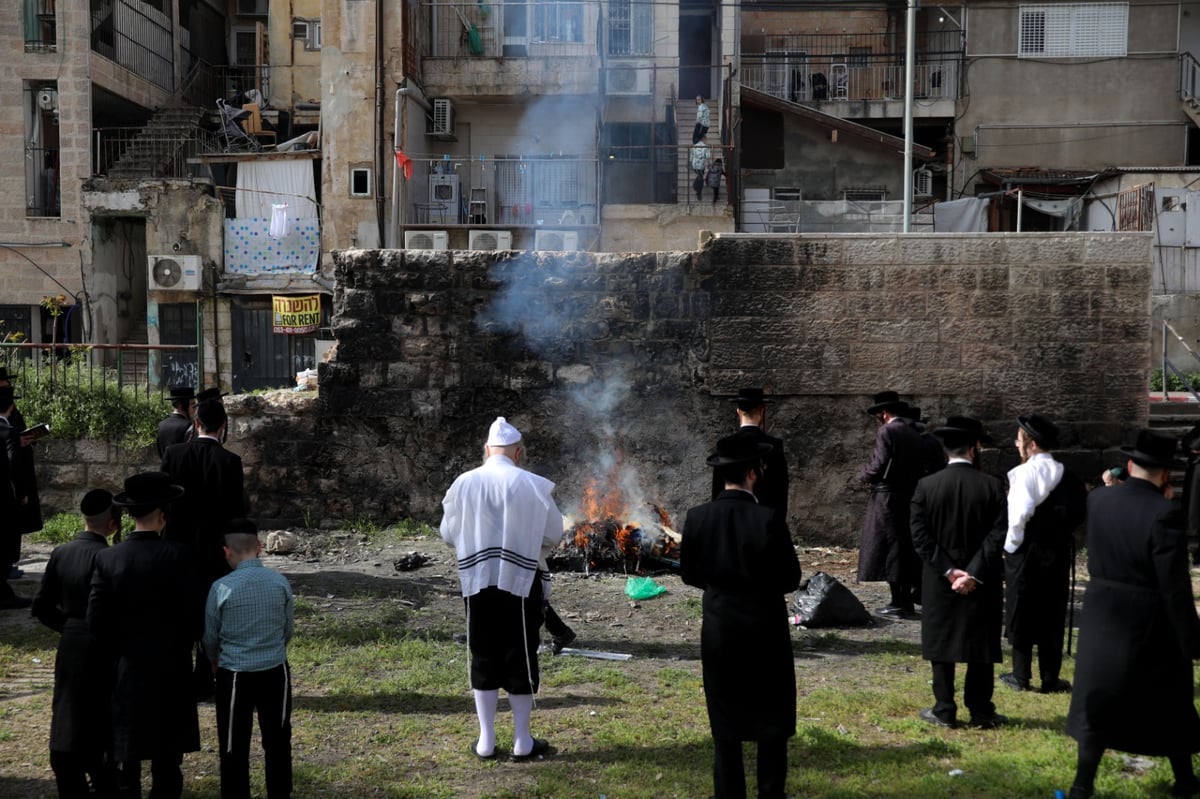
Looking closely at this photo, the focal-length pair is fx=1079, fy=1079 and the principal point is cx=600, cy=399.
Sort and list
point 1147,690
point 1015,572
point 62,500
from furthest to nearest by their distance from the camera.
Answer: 1. point 62,500
2. point 1015,572
3. point 1147,690

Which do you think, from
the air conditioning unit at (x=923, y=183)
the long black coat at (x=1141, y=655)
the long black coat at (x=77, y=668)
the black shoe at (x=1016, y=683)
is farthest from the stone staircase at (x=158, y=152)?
the long black coat at (x=1141, y=655)

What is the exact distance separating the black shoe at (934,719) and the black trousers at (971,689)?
0.04 feet

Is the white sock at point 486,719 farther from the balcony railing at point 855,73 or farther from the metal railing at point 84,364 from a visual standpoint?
the balcony railing at point 855,73

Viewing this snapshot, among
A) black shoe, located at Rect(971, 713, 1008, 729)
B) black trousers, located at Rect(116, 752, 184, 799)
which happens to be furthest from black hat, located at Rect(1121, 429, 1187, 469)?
black trousers, located at Rect(116, 752, 184, 799)

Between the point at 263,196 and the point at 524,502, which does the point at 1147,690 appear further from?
the point at 263,196

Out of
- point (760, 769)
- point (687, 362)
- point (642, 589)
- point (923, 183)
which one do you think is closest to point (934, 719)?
point (760, 769)

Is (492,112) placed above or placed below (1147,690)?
above

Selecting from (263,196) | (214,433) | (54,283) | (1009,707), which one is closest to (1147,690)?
(1009,707)

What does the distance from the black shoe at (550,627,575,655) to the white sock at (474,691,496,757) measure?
188 cm

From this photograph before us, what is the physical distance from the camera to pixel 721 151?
24.4 meters

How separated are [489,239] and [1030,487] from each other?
1690 cm

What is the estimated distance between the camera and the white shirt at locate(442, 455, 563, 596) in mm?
5742

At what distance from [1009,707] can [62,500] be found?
33.1 feet

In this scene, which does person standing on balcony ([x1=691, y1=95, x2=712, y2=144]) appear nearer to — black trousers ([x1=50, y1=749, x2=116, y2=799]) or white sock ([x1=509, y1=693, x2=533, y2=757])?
white sock ([x1=509, y1=693, x2=533, y2=757])
